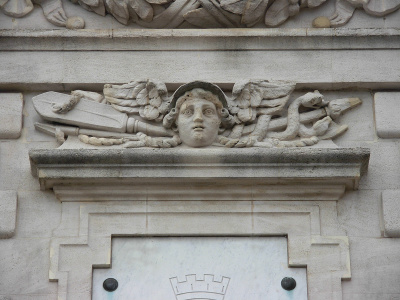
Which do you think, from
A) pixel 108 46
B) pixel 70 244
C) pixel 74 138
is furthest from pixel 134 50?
pixel 70 244

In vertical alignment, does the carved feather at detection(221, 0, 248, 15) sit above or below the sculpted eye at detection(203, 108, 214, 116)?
above

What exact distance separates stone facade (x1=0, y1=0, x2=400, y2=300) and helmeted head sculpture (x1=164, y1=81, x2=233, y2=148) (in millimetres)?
100

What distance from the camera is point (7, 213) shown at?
31.2 feet

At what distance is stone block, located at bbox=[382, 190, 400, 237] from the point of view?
9.44m

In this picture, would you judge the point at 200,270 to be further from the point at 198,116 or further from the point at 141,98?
the point at 141,98

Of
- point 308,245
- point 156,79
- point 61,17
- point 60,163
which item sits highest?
point 61,17

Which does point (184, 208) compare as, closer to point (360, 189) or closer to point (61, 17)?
point (360, 189)

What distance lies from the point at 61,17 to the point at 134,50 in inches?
28.1

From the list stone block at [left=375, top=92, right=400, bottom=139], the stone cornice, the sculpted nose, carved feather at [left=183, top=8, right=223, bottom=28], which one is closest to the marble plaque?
the sculpted nose

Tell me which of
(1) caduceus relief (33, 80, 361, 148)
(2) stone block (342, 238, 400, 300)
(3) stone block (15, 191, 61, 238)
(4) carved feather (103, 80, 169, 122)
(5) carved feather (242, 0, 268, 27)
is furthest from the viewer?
(5) carved feather (242, 0, 268, 27)

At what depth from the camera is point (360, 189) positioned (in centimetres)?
963

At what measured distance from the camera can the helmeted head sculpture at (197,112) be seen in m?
9.58

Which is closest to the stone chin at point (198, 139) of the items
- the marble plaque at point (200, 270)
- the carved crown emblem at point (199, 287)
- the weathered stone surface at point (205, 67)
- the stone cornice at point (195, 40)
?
the weathered stone surface at point (205, 67)

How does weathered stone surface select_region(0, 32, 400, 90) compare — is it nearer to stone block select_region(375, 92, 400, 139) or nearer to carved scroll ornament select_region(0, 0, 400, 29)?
stone block select_region(375, 92, 400, 139)
